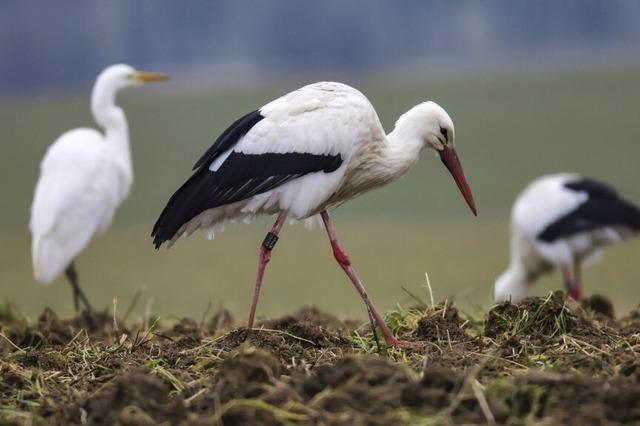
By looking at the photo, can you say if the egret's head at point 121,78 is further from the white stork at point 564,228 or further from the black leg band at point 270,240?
the black leg band at point 270,240

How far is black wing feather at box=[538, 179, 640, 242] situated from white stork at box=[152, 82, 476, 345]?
6961mm

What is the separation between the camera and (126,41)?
355ft

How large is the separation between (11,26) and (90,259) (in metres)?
85.8

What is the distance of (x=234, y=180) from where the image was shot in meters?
7.15

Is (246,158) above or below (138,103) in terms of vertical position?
above

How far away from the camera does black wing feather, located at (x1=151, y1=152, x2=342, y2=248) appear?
713 centimetres

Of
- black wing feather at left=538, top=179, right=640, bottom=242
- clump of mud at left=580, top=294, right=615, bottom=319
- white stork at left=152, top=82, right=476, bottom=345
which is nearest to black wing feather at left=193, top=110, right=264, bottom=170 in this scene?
white stork at left=152, top=82, right=476, bottom=345

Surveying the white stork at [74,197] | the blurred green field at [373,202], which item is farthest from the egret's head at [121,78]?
the blurred green field at [373,202]

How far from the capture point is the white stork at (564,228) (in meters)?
14.0

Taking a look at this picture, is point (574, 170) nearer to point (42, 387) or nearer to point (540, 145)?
point (540, 145)

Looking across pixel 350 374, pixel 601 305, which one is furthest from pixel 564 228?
pixel 350 374

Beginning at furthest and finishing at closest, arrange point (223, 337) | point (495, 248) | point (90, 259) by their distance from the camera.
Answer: point (90, 259)
point (495, 248)
point (223, 337)

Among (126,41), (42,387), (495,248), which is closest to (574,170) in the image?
(495,248)

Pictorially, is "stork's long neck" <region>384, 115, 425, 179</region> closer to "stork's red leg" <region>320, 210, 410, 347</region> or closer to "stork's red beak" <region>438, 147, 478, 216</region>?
"stork's red beak" <region>438, 147, 478, 216</region>
